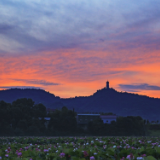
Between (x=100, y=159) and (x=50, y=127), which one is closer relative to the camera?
(x=100, y=159)

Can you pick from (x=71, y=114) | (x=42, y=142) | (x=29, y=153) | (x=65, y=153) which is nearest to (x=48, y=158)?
(x=65, y=153)

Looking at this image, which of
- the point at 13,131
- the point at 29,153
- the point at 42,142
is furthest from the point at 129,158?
the point at 13,131

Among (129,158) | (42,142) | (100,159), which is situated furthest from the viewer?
(42,142)

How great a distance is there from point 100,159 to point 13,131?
189 feet

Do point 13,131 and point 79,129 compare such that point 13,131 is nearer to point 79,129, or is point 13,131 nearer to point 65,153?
point 79,129

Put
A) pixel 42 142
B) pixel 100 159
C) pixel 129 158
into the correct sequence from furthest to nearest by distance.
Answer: pixel 42 142, pixel 100 159, pixel 129 158

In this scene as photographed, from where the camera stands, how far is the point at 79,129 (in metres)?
67.1

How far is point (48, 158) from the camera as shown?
26.2 feet

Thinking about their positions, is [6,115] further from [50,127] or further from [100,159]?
[100,159]

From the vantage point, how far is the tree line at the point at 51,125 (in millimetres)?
63000

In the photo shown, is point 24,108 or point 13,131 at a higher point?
point 24,108

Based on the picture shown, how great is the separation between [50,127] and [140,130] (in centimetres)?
2189

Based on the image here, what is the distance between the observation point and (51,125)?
6600 cm

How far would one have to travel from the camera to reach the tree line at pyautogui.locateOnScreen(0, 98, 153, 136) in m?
63.0
